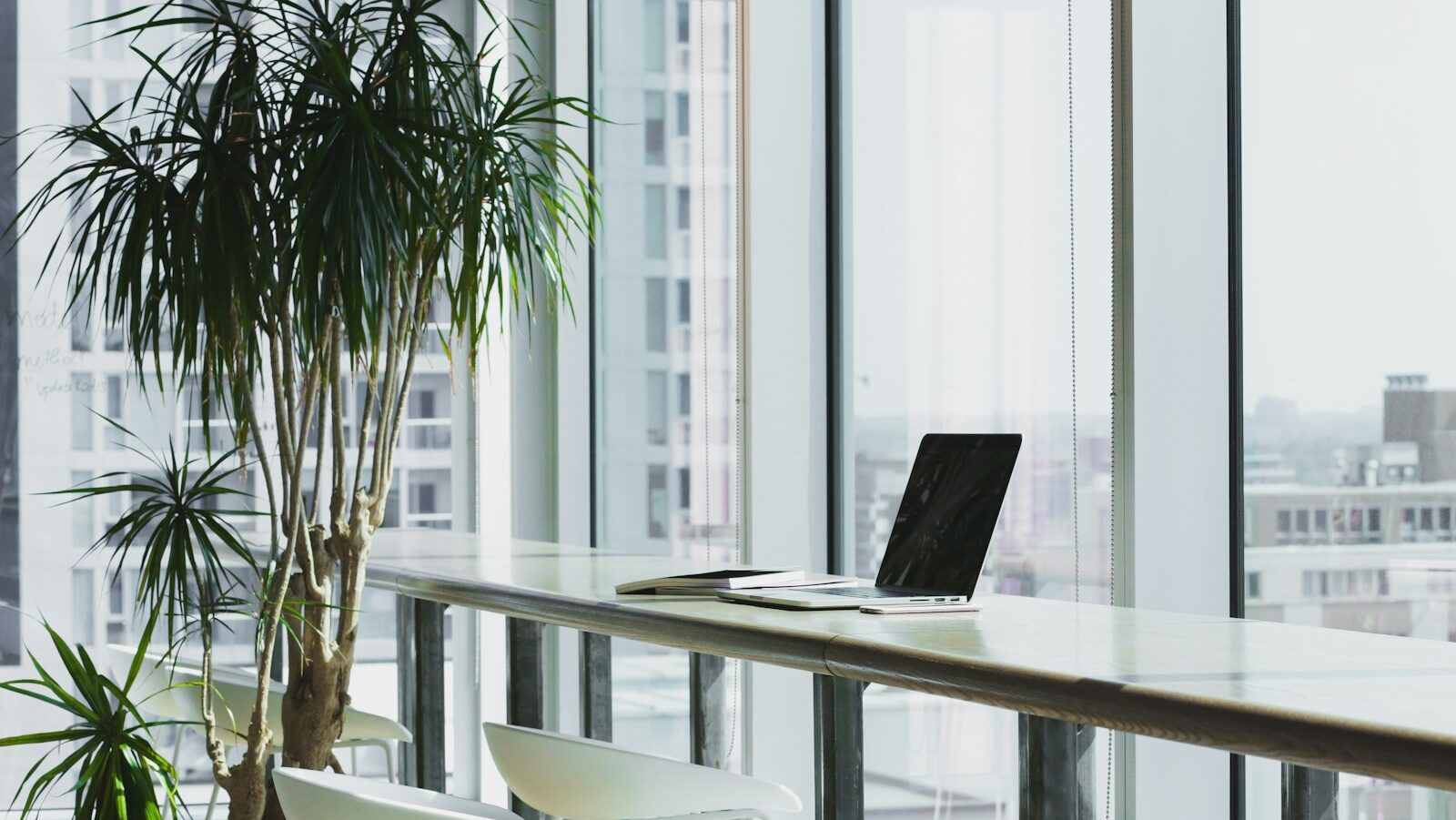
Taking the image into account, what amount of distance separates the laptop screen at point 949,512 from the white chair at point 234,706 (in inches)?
42.8

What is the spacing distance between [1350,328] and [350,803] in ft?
4.62

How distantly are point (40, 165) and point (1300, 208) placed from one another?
4134mm

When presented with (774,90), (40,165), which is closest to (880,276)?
(774,90)

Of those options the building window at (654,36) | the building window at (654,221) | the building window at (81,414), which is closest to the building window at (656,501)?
the building window at (654,221)

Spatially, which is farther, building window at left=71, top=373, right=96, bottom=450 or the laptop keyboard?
building window at left=71, top=373, right=96, bottom=450

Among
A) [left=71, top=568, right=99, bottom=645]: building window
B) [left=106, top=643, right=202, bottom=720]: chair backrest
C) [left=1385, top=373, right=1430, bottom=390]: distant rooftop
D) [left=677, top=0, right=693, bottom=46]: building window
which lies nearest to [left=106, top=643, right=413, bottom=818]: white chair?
[left=106, top=643, right=202, bottom=720]: chair backrest

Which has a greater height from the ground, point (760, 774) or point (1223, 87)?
point (1223, 87)

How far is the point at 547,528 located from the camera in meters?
4.62

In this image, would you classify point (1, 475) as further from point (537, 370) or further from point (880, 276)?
point (880, 276)

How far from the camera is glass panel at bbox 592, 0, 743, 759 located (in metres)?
3.75

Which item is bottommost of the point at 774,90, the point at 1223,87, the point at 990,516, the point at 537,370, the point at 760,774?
the point at 760,774

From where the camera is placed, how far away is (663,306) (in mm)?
4082

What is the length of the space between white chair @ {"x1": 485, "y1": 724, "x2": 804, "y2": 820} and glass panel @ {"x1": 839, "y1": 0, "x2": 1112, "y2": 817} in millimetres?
632

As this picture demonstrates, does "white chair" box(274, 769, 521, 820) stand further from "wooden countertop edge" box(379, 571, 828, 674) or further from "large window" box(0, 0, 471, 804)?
"large window" box(0, 0, 471, 804)
